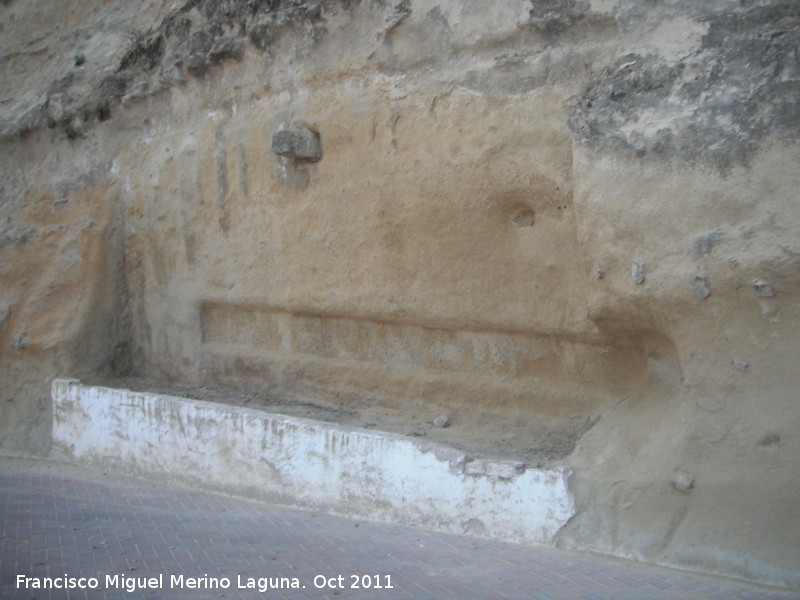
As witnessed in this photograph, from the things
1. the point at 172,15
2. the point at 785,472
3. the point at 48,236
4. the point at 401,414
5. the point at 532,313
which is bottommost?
the point at 785,472

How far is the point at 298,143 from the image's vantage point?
24.1 feet

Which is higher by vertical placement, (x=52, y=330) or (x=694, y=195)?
(x=52, y=330)

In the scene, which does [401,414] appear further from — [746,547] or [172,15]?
[172,15]

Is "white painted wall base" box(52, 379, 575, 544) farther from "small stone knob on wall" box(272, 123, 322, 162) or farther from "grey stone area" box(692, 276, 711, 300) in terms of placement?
"small stone knob on wall" box(272, 123, 322, 162)

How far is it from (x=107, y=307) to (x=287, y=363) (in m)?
3.04

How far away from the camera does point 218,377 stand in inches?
340

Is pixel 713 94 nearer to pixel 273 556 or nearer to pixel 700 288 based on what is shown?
pixel 700 288

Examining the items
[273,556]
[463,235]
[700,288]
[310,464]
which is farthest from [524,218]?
[273,556]

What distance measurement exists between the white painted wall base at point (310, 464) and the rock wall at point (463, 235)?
403 mm

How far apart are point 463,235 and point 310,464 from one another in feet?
7.53

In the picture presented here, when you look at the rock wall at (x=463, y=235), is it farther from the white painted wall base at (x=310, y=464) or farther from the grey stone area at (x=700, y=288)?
the white painted wall base at (x=310, y=464)

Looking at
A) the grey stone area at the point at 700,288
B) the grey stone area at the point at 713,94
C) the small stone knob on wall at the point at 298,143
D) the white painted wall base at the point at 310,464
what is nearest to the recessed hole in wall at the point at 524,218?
the grey stone area at the point at 713,94

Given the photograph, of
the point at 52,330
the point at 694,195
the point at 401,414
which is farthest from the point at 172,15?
the point at 694,195

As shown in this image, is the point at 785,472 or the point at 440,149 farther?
the point at 440,149
